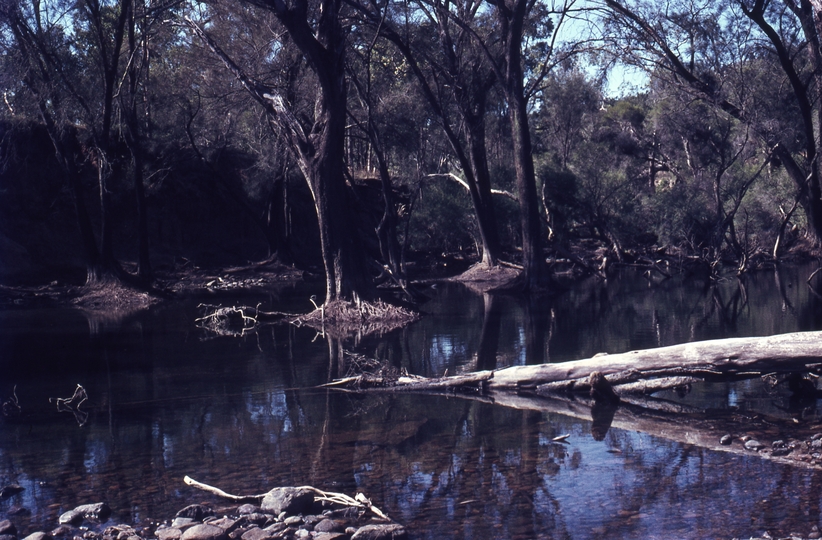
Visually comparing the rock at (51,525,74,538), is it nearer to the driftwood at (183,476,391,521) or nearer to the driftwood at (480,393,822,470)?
the driftwood at (183,476,391,521)

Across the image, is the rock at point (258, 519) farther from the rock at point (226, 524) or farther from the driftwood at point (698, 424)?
the driftwood at point (698, 424)

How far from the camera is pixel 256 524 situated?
17.6 feet

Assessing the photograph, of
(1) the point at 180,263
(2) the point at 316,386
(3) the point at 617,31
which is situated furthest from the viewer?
(1) the point at 180,263

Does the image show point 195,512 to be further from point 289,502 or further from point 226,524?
point 289,502

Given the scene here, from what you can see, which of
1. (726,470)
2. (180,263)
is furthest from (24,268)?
(726,470)

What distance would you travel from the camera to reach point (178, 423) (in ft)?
27.5

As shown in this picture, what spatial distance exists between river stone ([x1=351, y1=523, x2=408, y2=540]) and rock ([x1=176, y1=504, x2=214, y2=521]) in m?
1.15

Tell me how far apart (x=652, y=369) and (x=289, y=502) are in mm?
4195

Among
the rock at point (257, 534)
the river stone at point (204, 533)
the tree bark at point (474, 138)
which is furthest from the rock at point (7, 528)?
the tree bark at point (474, 138)

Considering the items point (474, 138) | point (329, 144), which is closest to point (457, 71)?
point (474, 138)

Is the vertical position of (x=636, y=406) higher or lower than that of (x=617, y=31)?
lower

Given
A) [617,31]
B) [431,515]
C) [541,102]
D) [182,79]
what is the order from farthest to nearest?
[541,102]
[182,79]
[617,31]
[431,515]

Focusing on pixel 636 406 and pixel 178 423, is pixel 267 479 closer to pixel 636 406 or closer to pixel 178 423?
pixel 178 423

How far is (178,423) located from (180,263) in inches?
945
